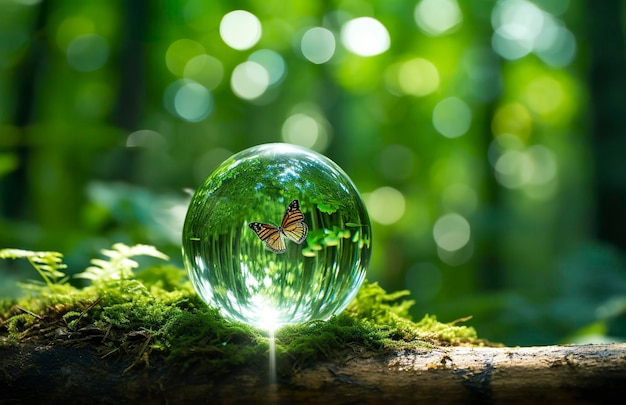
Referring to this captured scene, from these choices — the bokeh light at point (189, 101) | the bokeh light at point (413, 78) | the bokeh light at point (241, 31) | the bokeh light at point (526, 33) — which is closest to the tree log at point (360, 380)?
the bokeh light at point (241, 31)

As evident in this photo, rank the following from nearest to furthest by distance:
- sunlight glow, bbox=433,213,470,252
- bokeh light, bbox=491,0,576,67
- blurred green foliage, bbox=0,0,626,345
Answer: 1. blurred green foliage, bbox=0,0,626,345
2. bokeh light, bbox=491,0,576,67
3. sunlight glow, bbox=433,213,470,252

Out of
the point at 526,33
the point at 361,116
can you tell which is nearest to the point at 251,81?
the point at 361,116

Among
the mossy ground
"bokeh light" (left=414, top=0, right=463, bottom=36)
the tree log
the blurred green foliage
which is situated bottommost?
the tree log

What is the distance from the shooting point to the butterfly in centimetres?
293

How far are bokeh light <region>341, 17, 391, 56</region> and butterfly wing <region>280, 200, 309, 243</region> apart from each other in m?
13.1

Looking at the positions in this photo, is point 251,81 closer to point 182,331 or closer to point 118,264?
point 118,264

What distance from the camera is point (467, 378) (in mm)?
2461

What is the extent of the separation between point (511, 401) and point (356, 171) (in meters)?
16.1

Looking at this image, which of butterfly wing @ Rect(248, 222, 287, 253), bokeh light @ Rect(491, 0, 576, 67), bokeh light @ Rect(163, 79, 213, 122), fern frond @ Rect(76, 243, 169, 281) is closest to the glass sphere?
butterfly wing @ Rect(248, 222, 287, 253)

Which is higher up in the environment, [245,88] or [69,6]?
[245,88]

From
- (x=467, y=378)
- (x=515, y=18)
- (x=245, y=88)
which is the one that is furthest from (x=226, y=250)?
(x=245, y=88)

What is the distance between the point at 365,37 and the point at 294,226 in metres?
13.4

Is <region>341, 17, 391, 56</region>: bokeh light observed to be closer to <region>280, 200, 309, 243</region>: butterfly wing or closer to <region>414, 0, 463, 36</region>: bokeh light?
<region>414, 0, 463, 36</region>: bokeh light

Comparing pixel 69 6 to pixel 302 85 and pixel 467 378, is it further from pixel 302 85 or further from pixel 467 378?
pixel 467 378
